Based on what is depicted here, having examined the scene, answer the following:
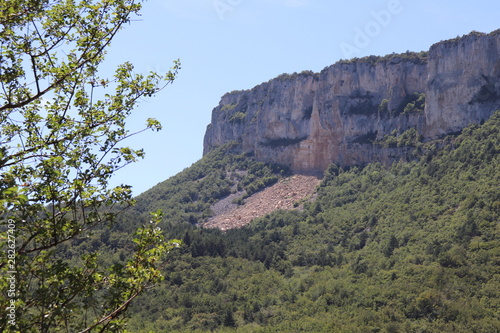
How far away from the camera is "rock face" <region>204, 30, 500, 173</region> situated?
70.3m

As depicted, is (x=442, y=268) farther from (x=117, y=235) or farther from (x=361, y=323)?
(x=117, y=235)

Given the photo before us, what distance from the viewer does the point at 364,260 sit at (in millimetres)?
56594

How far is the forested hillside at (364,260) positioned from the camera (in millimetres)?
41512

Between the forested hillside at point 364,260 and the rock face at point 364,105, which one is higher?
the rock face at point 364,105

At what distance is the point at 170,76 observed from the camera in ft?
31.2

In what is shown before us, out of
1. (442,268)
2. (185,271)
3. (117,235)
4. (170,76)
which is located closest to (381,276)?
(442,268)

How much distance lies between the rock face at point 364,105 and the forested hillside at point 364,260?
13.0 feet

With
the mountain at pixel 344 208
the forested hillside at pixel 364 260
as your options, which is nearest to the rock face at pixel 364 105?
the mountain at pixel 344 208

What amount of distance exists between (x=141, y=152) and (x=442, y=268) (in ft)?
135

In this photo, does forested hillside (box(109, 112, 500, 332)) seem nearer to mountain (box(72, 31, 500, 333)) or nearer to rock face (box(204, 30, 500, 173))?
mountain (box(72, 31, 500, 333))

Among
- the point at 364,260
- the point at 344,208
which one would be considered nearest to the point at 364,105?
the point at 344,208

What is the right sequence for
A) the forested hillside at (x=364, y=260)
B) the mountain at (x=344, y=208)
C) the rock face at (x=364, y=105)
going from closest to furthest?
the forested hillside at (x=364, y=260), the mountain at (x=344, y=208), the rock face at (x=364, y=105)

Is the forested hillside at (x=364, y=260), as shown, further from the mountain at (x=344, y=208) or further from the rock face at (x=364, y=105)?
the rock face at (x=364, y=105)

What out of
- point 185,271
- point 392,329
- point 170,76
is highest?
point 170,76
